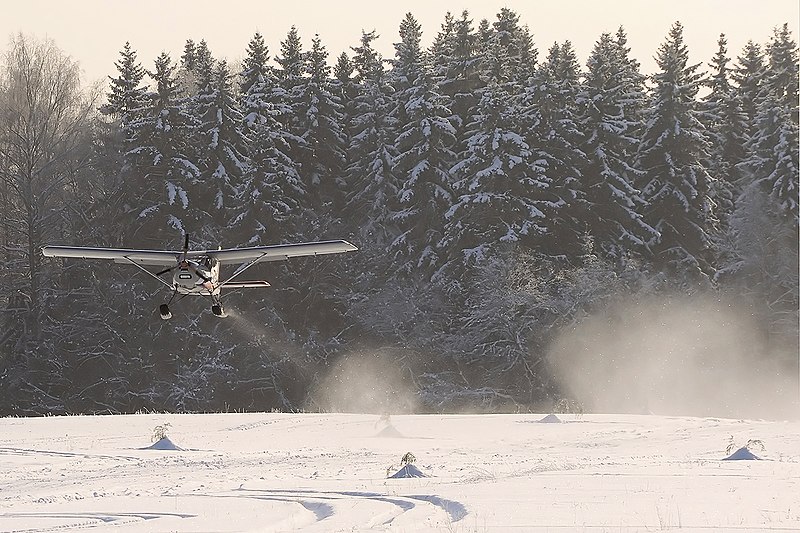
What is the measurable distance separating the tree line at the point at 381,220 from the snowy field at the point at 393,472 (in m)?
16.0

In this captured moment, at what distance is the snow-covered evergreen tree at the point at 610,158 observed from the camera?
49625 mm

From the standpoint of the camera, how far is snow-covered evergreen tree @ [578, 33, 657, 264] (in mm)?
49625

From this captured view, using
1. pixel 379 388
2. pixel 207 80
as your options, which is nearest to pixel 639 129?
pixel 379 388

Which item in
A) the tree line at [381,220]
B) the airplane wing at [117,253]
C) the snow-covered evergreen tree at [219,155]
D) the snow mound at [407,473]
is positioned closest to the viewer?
the snow mound at [407,473]

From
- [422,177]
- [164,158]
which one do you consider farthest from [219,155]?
[422,177]

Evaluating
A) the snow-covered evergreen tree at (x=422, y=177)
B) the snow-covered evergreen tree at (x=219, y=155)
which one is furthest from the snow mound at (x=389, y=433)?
the snow-covered evergreen tree at (x=219, y=155)

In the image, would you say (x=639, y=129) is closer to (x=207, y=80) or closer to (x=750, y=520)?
(x=207, y=80)

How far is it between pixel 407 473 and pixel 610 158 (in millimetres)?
33802

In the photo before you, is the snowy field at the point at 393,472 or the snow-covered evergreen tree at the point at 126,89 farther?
the snow-covered evergreen tree at the point at 126,89

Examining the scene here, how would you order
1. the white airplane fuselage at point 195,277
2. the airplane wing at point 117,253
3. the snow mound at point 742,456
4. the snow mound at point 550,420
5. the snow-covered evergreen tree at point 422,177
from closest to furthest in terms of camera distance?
1. the snow mound at point 742,456
2. the white airplane fuselage at point 195,277
3. the airplane wing at point 117,253
4. the snow mound at point 550,420
5. the snow-covered evergreen tree at point 422,177

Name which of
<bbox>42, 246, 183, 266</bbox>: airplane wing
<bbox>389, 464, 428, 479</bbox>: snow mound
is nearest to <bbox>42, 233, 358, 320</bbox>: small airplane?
<bbox>42, 246, 183, 266</bbox>: airplane wing

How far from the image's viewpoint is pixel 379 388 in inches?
1938

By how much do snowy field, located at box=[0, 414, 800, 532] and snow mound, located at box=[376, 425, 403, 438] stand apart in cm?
8

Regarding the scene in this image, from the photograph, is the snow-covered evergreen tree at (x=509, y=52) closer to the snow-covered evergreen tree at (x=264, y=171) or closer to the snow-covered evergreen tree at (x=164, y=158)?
the snow-covered evergreen tree at (x=264, y=171)
